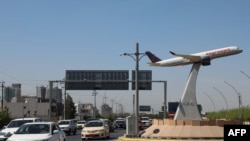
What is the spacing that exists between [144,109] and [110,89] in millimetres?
85868

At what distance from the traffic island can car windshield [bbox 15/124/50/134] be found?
9837 millimetres

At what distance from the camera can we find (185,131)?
2944 cm

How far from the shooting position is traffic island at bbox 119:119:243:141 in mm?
28859

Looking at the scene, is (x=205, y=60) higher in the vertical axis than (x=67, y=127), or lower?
higher

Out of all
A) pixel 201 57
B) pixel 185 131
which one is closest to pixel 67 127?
pixel 201 57

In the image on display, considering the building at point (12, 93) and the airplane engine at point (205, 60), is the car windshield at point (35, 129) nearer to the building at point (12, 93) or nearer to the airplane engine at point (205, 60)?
the airplane engine at point (205, 60)

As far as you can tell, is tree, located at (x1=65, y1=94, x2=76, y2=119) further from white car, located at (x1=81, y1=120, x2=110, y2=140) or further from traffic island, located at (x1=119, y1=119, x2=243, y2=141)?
traffic island, located at (x1=119, y1=119, x2=243, y2=141)

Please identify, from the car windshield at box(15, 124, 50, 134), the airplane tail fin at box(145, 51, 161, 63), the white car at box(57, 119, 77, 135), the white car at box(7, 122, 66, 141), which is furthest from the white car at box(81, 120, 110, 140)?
the car windshield at box(15, 124, 50, 134)

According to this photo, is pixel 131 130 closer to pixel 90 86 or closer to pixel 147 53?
pixel 147 53

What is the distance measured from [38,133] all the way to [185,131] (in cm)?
1234

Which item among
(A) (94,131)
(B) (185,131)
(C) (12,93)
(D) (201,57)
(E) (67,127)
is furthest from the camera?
(C) (12,93)

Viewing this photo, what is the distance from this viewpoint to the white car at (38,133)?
1844cm

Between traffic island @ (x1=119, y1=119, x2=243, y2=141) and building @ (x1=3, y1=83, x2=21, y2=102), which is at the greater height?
building @ (x1=3, y1=83, x2=21, y2=102)

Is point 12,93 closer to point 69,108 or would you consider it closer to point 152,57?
point 69,108
